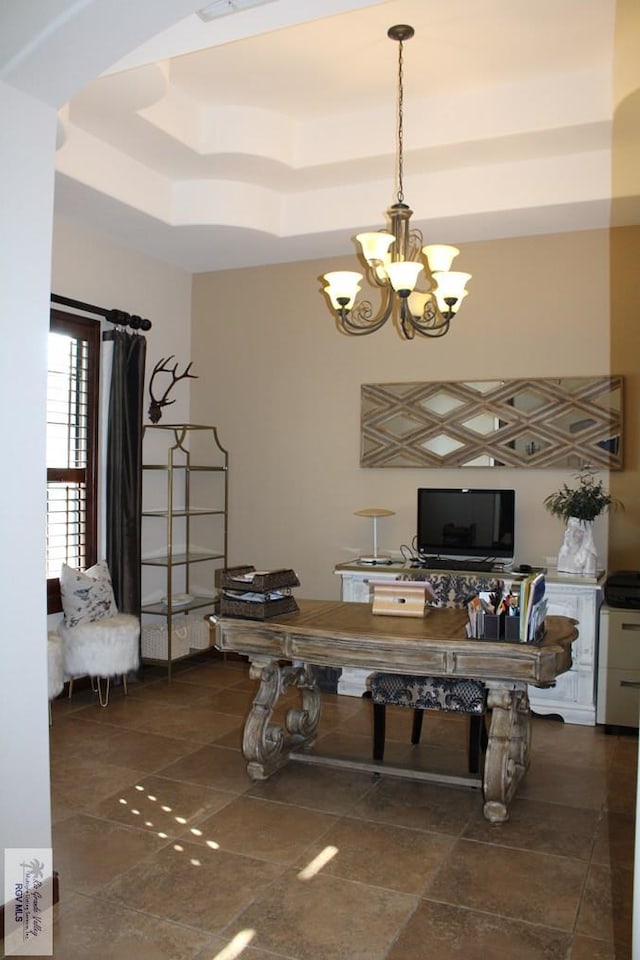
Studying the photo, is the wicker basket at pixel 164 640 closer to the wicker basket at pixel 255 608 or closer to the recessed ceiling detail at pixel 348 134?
the wicker basket at pixel 255 608

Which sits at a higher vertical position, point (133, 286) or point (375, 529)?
point (133, 286)

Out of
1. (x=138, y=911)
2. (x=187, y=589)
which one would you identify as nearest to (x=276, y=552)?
(x=187, y=589)

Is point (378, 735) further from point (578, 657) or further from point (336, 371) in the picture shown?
point (336, 371)

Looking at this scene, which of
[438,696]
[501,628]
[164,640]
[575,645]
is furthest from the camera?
[164,640]

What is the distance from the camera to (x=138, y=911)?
253cm

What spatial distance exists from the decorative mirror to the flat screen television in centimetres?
26

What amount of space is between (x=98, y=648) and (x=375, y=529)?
196 cm

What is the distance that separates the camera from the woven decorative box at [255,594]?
345 cm

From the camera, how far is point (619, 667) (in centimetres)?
430

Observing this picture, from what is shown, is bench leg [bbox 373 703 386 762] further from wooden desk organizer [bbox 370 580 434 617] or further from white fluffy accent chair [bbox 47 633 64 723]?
white fluffy accent chair [bbox 47 633 64 723]

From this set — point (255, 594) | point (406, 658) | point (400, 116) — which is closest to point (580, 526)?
point (406, 658)

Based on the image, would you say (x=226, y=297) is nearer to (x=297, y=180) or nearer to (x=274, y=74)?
(x=297, y=180)

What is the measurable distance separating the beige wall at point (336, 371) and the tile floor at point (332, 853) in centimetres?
162

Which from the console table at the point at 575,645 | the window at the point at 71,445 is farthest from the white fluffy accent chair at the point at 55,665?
the console table at the point at 575,645
